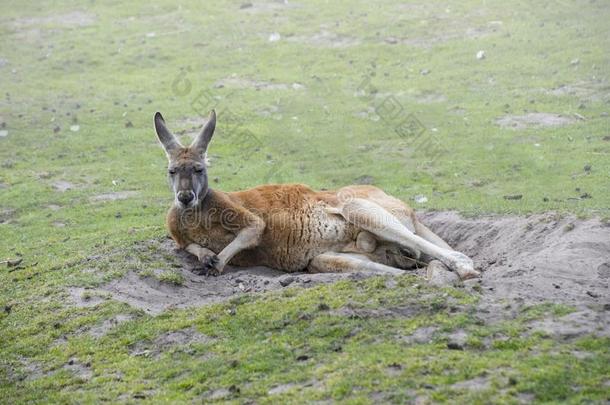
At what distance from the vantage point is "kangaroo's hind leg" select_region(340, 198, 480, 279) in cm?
901

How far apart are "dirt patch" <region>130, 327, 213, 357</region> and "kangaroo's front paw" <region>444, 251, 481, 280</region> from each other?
274 centimetres

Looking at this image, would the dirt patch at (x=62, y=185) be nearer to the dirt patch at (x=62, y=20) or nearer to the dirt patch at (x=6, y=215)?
the dirt patch at (x=6, y=215)

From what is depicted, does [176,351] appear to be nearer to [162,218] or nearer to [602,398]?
[602,398]

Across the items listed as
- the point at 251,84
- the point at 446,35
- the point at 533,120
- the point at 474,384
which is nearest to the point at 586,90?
the point at 533,120

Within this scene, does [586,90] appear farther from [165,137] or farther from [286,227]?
[165,137]

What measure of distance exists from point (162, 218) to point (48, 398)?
6930 millimetres

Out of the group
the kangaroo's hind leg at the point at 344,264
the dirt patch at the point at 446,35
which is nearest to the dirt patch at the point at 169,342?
the kangaroo's hind leg at the point at 344,264

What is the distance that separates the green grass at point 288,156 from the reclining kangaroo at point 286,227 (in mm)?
769

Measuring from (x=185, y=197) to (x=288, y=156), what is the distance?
7.52 meters

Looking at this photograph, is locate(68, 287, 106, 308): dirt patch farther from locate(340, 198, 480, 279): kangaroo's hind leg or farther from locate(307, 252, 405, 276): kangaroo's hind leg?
locate(340, 198, 480, 279): kangaroo's hind leg

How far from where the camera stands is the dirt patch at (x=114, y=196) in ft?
48.4

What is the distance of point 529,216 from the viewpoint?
10.5 m

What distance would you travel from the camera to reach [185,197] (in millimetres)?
9398

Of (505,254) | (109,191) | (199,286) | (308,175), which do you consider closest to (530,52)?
(308,175)
